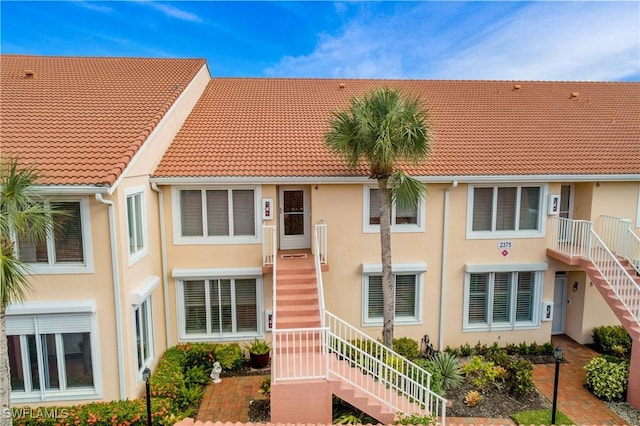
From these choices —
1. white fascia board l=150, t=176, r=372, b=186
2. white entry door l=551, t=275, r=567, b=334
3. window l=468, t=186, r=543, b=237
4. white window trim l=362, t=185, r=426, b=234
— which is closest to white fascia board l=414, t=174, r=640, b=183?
window l=468, t=186, r=543, b=237

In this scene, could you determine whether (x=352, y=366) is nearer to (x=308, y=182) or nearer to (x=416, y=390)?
(x=416, y=390)

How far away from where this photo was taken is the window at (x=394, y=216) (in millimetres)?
11094

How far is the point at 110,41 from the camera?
17078mm

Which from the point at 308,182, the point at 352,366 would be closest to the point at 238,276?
the point at 308,182

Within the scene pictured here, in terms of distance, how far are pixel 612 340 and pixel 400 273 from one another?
24.2 ft

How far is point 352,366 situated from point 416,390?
1.71 m

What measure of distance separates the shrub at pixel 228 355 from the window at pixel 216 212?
11.0ft

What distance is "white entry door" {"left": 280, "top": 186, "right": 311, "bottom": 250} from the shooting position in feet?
39.1

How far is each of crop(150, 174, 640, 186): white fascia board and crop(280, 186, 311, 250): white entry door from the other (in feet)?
4.70

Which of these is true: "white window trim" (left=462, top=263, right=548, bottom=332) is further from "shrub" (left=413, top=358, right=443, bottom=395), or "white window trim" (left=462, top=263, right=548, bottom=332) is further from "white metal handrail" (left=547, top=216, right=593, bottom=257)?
"shrub" (left=413, top=358, right=443, bottom=395)

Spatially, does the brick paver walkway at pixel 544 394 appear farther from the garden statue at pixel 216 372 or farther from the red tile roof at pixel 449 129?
the red tile roof at pixel 449 129

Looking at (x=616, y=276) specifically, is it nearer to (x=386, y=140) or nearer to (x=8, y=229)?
(x=386, y=140)

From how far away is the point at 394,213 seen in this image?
37.0ft

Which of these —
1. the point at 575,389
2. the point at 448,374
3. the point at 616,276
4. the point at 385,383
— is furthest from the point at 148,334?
the point at 616,276
